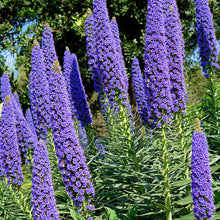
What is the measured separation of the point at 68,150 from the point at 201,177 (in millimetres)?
1333

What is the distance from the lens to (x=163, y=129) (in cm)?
381

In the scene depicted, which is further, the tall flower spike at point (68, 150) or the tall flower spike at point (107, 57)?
the tall flower spike at point (107, 57)

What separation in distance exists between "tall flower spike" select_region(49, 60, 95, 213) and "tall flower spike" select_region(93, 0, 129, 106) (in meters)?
1.11

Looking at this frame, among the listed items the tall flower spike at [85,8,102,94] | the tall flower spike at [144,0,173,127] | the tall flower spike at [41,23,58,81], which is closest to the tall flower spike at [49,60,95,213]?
the tall flower spike at [144,0,173,127]

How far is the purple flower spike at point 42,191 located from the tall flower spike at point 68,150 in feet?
1.12

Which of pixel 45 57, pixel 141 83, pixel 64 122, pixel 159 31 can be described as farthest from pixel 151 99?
pixel 45 57

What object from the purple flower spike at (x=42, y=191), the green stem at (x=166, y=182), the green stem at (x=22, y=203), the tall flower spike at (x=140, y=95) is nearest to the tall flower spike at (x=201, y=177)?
the green stem at (x=166, y=182)

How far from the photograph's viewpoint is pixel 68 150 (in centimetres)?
322

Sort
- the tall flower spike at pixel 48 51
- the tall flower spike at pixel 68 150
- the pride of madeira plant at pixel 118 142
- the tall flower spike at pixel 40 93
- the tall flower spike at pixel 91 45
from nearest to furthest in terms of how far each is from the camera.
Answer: the pride of madeira plant at pixel 118 142 → the tall flower spike at pixel 68 150 → the tall flower spike at pixel 40 93 → the tall flower spike at pixel 91 45 → the tall flower spike at pixel 48 51

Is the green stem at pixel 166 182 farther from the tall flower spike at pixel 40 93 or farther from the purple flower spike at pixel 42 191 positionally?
the tall flower spike at pixel 40 93

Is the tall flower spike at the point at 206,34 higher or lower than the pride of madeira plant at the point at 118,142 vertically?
higher

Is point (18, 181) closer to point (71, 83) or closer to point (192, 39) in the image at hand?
point (71, 83)

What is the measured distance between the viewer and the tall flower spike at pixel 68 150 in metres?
3.25

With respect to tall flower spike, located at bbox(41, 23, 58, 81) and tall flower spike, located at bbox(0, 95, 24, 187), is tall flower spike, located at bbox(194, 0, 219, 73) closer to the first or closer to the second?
tall flower spike, located at bbox(41, 23, 58, 81)
